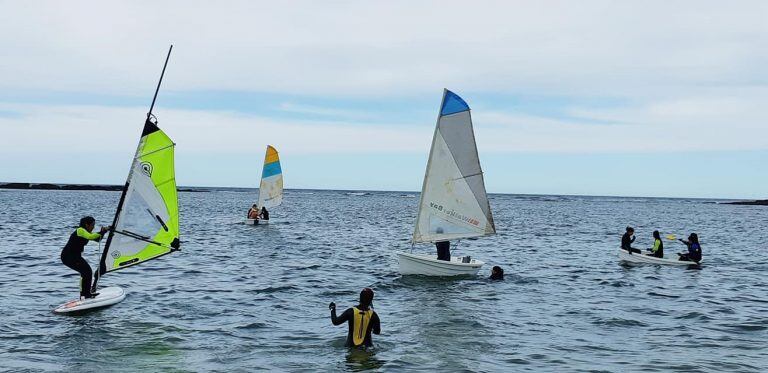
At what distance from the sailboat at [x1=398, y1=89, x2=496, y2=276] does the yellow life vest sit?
38.2ft

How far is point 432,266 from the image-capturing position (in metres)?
28.4

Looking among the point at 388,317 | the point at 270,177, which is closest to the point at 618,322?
the point at 388,317

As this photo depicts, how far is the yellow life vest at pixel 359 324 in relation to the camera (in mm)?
16188

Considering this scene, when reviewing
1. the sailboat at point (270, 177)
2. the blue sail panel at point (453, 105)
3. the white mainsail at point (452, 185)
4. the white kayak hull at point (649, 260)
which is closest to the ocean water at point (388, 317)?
the white kayak hull at point (649, 260)

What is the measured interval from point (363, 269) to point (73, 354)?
62.2 ft

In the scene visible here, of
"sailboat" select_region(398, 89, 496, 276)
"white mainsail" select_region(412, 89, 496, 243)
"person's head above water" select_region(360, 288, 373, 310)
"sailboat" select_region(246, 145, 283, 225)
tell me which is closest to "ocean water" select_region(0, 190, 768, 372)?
"sailboat" select_region(398, 89, 496, 276)

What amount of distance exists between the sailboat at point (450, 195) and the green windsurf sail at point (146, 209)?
11.2 m

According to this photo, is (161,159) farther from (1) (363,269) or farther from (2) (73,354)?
(1) (363,269)

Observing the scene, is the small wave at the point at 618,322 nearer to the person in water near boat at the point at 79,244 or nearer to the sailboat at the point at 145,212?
the sailboat at the point at 145,212

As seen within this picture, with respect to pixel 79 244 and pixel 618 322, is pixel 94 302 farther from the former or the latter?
pixel 618 322

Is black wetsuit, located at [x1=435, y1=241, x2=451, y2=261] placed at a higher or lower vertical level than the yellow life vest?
higher

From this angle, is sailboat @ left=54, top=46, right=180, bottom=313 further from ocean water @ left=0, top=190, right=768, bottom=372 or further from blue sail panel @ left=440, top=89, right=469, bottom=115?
blue sail panel @ left=440, top=89, right=469, bottom=115

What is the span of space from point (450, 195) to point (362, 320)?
523 inches

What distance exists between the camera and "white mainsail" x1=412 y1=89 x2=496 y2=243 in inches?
1101
